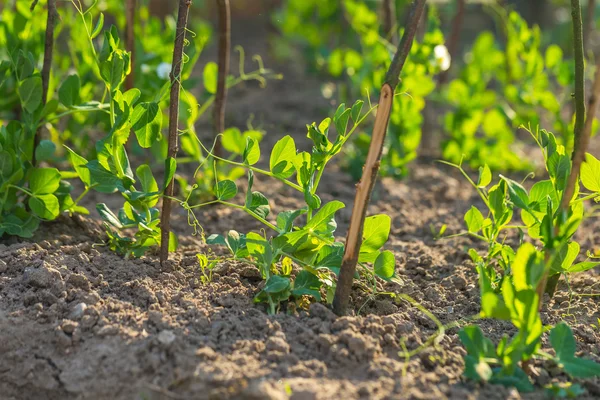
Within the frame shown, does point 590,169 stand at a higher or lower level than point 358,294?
higher

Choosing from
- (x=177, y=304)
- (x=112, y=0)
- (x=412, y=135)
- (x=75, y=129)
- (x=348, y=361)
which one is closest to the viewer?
(x=348, y=361)

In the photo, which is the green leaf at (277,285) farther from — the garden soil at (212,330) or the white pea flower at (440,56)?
the white pea flower at (440,56)

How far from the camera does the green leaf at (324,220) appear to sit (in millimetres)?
1870

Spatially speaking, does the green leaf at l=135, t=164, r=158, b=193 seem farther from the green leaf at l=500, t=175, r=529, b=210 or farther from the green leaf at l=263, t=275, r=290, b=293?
the green leaf at l=500, t=175, r=529, b=210

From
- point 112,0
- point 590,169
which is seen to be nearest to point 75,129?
point 112,0

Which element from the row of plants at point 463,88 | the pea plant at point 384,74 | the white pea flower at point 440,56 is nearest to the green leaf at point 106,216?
the pea plant at point 384,74

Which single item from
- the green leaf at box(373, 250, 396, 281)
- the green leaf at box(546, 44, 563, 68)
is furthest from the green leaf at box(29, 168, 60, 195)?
the green leaf at box(546, 44, 563, 68)

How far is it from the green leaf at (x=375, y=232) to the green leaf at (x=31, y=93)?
1.03m

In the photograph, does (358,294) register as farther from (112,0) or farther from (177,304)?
(112,0)

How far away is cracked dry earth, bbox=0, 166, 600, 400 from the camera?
1.57 meters

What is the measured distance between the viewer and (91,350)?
169 cm

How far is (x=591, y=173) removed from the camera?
6.21ft

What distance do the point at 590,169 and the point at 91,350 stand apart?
127cm

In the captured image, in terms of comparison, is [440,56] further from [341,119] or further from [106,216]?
[106,216]
